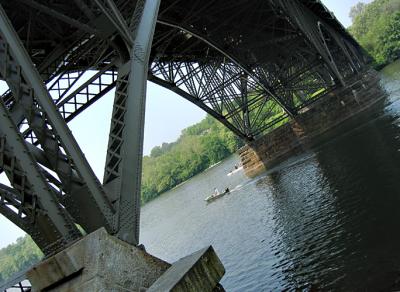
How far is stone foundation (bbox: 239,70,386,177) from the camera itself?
42.3 meters

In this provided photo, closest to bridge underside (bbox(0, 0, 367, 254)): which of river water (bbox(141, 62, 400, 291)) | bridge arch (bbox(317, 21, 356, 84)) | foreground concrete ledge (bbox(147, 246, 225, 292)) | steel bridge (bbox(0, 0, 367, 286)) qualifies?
steel bridge (bbox(0, 0, 367, 286))

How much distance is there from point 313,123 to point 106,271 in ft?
132

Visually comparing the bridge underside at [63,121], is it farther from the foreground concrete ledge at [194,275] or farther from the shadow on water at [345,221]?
the shadow on water at [345,221]

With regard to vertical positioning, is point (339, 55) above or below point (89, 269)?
above

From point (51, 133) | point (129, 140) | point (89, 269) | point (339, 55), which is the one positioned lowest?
point (89, 269)

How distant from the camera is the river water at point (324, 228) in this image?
1024cm

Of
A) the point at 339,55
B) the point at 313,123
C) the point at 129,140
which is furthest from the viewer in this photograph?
the point at 339,55

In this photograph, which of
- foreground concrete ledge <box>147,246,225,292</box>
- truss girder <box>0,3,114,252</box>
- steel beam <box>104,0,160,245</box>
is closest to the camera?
foreground concrete ledge <box>147,246,225,292</box>

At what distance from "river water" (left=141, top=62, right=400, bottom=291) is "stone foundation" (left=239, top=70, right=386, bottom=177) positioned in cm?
1345

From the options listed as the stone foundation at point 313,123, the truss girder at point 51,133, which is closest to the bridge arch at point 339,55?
the stone foundation at point 313,123

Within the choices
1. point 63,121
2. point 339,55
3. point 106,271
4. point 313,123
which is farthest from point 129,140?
point 339,55

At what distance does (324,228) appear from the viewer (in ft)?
46.5

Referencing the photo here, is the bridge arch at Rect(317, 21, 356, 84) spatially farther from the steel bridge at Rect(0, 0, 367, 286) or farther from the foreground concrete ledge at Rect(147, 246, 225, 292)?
the foreground concrete ledge at Rect(147, 246, 225, 292)

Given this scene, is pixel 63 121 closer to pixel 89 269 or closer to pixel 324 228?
pixel 89 269
